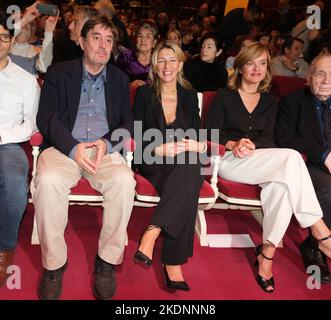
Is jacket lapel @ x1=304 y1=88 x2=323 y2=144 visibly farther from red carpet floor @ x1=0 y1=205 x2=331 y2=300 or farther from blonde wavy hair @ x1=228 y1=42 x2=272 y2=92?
red carpet floor @ x1=0 y1=205 x2=331 y2=300

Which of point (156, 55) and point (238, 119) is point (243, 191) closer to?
point (238, 119)

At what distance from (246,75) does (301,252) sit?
4.06ft

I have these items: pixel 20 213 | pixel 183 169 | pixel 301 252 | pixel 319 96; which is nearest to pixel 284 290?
pixel 301 252

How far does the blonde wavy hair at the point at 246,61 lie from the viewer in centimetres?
285

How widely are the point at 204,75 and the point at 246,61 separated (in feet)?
4.27

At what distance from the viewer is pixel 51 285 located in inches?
85.4

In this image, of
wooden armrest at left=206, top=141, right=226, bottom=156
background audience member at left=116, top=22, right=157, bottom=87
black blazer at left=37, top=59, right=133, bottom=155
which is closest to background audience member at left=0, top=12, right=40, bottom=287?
black blazer at left=37, top=59, right=133, bottom=155

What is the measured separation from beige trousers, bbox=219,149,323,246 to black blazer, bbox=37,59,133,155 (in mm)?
870

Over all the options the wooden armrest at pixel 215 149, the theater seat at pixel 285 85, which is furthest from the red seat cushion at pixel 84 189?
the theater seat at pixel 285 85

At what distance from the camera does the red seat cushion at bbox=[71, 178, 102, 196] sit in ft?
7.82

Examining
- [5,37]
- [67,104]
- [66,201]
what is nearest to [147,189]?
[66,201]

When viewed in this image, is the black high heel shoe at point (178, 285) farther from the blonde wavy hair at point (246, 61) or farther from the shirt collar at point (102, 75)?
the blonde wavy hair at point (246, 61)

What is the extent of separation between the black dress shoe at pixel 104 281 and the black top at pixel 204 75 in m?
2.34

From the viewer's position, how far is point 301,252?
2736mm
